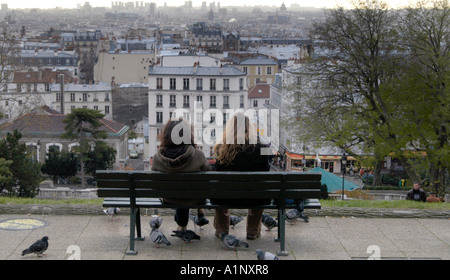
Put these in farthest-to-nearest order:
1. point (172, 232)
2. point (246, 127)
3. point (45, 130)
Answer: point (45, 130) < point (172, 232) < point (246, 127)

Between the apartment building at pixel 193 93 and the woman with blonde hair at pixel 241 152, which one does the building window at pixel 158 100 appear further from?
the woman with blonde hair at pixel 241 152

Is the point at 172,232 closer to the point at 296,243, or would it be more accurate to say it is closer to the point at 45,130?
the point at 296,243

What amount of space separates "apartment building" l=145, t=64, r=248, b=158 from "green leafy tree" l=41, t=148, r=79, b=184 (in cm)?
1036

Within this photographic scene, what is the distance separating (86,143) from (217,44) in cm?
12259

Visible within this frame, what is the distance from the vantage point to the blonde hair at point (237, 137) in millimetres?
6117

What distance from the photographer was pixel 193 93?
50656 millimetres

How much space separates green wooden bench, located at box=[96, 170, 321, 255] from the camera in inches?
232

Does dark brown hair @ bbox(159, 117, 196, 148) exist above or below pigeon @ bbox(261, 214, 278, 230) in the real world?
above

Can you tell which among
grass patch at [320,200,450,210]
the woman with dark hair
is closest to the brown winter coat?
the woman with dark hair

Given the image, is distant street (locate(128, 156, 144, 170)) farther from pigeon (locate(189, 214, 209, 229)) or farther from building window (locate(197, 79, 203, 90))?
pigeon (locate(189, 214, 209, 229))

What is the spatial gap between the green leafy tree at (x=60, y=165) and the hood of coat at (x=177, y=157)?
1354 inches

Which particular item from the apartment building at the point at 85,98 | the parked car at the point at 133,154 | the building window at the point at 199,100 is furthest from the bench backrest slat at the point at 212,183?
the apartment building at the point at 85,98
